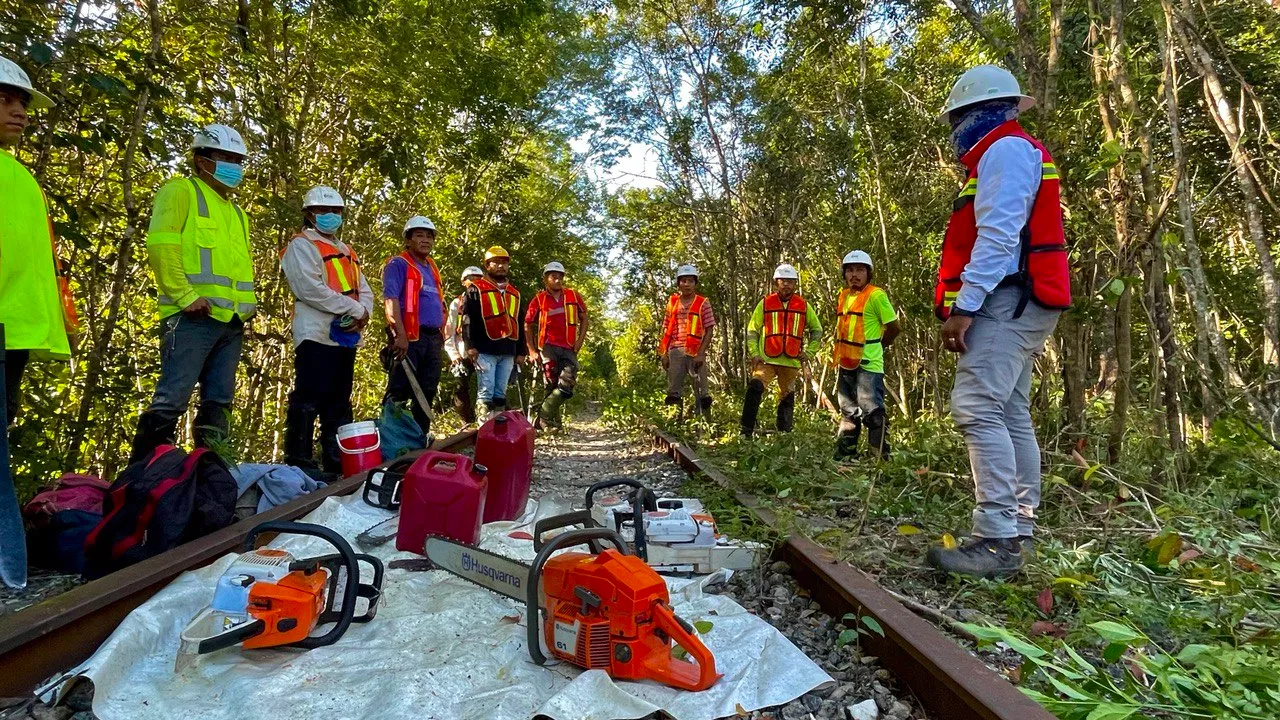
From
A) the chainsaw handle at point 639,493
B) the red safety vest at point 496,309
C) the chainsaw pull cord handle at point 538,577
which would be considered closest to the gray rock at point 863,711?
the chainsaw pull cord handle at point 538,577

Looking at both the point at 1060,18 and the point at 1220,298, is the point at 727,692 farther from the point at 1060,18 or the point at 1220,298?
the point at 1220,298

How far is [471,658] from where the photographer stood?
7.36 ft

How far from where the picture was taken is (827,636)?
8.34 feet

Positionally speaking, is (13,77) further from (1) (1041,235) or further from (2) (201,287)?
(1) (1041,235)

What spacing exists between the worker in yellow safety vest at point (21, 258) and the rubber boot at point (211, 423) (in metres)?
1.15

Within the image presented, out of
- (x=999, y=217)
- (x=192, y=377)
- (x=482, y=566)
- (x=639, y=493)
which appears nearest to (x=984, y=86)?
(x=999, y=217)

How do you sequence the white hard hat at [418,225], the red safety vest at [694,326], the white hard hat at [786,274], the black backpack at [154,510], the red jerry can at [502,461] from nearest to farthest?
the black backpack at [154,510], the red jerry can at [502,461], the white hard hat at [418,225], the white hard hat at [786,274], the red safety vest at [694,326]

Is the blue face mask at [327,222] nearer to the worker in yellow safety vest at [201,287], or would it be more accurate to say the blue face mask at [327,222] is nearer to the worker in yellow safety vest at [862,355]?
the worker in yellow safety vest at [201,287]

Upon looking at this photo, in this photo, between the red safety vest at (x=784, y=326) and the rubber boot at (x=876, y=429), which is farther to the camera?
the red safety vest at (x=784, y=326)

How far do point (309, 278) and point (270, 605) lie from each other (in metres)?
3.36

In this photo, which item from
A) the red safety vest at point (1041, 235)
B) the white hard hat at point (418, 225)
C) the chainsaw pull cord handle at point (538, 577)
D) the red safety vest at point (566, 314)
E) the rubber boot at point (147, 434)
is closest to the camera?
the chainsaw pull cord handle at point (538, 577)

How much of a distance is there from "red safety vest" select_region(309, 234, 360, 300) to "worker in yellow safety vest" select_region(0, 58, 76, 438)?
2.18m

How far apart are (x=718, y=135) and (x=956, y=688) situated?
12.0 meters

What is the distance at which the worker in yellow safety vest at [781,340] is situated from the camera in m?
7.55
